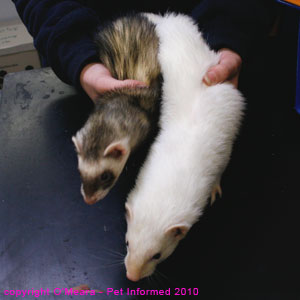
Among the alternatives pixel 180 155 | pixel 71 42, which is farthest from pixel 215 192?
pixel 71 42

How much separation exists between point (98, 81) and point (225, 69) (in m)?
0.39

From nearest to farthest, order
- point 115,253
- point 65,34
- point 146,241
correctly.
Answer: point 146,241
point 115,253
point 65,34

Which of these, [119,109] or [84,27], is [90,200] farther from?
[84,27]

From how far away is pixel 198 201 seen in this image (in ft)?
2.62

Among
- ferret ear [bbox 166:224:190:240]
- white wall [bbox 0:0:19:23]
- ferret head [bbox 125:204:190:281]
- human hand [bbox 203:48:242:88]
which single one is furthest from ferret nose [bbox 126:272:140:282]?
white wall [bbox 0:0:19:23]

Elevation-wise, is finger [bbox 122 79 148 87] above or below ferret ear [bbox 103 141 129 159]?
above

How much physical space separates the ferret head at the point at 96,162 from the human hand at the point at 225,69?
31 centimetres

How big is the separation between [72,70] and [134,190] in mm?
520

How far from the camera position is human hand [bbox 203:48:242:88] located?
0.94m

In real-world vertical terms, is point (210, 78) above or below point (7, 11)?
above

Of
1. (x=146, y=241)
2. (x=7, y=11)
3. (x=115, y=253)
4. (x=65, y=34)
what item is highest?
(x=65, y=34)

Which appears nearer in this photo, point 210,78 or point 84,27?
point 210,78

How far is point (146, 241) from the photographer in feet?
2.44

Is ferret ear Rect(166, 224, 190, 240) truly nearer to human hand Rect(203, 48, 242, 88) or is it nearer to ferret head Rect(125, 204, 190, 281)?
ferret head Rect(125, 204, 190, 281)
